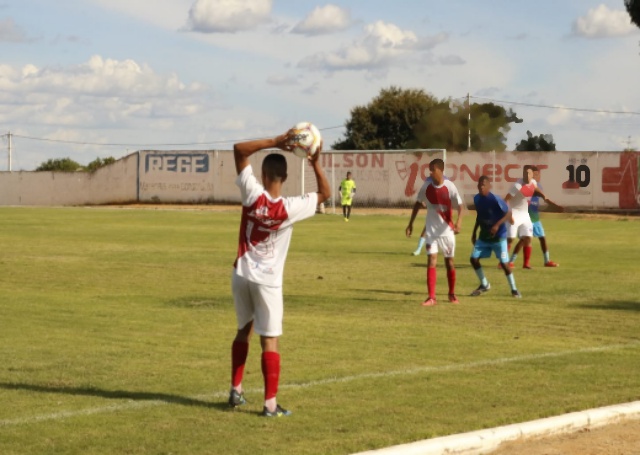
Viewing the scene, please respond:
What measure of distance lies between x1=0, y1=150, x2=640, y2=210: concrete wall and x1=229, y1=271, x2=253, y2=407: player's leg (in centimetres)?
5126

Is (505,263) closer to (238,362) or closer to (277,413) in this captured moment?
(238,362)

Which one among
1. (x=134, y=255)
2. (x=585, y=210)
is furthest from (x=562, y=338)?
(x=585, y=210)

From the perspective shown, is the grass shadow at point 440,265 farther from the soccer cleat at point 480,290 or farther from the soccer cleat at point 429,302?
the soccer cleat at point 429,302

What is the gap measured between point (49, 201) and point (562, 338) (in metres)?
66.3

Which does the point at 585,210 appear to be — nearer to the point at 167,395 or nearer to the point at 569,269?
the point at 569,269

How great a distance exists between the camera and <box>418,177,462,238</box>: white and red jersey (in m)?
17.0

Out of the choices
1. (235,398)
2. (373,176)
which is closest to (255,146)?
(235,398)

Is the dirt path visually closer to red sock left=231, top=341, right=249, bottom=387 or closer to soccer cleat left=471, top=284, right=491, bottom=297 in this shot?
red sock left=231, top=341, right=249, bottom=387

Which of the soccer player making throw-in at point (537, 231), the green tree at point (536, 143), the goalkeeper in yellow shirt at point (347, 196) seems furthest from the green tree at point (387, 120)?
the soccer player making throw-in at point (537, 231)

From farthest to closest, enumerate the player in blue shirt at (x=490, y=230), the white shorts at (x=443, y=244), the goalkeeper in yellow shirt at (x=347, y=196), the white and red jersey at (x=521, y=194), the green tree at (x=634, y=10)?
the green tree at (x=634, y=10)
the goalkeeper in yellow shirt at (x=347, y=196)
the white and red jersey at (x=521, y=194)
the player in blue shirt at (x=490, y=230)
the white shorts at (x=443, y=244)

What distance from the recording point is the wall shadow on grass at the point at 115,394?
9172 millimetres

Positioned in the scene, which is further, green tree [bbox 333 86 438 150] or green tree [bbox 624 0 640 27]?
green tree [bbox 333 86 438 150]

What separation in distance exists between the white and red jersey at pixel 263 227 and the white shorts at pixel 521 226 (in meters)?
15.5

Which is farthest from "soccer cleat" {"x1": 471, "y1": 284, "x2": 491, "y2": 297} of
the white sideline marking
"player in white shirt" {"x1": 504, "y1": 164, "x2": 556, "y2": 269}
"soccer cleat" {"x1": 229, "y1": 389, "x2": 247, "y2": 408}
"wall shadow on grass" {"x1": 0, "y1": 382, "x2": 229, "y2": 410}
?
"soccer cleat" {"x1": 229, "y1": 389, "x2": 247, "y2": 408}
